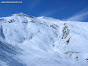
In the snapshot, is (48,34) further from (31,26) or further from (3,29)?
(3,29)

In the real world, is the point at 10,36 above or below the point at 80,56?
above

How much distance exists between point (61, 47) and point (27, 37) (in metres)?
15.1

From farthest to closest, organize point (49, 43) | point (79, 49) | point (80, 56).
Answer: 1. point (49, 43)
2. point (79, 49)
3. point (80, 56)

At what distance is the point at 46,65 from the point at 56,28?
36.7 meters

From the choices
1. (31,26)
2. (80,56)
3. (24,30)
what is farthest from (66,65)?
(31,26)

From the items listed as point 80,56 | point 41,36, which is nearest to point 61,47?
point 80,56

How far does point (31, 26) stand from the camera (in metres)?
49.6

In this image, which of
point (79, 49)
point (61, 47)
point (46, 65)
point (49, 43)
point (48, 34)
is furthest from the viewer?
point (48, 34)

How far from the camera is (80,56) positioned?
87.2ft

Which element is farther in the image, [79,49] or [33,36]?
→ [33,36]

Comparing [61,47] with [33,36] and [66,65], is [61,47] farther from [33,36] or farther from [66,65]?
[66,65]

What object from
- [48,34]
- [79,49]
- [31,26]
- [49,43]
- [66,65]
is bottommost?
[66,65]

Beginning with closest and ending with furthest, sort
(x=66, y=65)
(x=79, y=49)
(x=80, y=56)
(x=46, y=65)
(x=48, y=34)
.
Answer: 1. (x=46, y=65)
2. (x=66, y=65)
3. (x=80, y=56)
4. (x=79, y=49)
5. (x=48, y=34)

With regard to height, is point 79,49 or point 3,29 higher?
point 3,29
